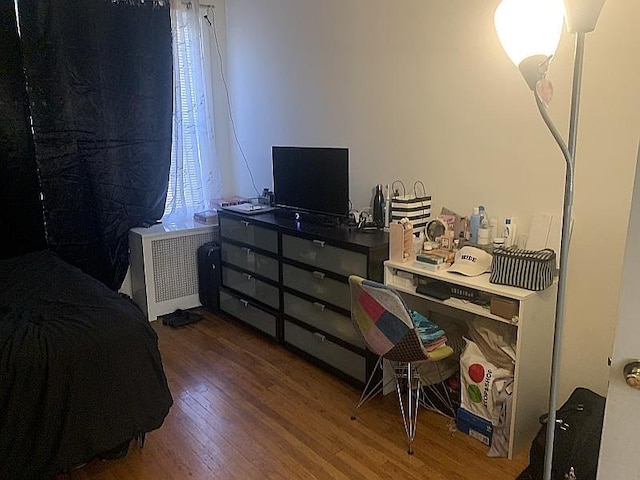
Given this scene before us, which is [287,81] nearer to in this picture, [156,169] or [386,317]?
[156,169]

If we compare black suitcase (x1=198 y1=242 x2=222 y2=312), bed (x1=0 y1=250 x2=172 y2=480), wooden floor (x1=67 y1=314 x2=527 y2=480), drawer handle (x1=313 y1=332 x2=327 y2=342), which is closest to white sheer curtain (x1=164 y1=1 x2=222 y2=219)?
black suitcase (x1=198 y1=242 x2=222 y2=312)

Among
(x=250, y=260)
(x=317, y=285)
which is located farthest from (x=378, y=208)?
(x=250, y=260)

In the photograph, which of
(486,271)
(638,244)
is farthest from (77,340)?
(638,244)

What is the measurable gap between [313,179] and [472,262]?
1.23 m

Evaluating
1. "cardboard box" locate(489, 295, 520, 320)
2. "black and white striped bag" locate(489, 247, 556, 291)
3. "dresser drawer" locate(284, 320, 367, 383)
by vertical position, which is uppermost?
"black and white striped bag" locate(489, 247, 556, 291)

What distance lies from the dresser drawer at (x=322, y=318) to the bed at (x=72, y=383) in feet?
3.47

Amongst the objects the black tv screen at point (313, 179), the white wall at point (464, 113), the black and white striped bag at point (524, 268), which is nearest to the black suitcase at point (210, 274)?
the black tv screen at point (313, 179)

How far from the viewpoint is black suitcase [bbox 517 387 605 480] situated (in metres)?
1.89

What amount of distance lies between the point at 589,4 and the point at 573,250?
150 centimetres

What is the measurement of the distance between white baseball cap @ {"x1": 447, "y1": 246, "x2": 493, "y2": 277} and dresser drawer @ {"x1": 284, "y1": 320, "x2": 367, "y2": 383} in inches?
30.1

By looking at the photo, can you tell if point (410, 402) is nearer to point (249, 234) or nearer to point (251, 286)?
point (251, 286)

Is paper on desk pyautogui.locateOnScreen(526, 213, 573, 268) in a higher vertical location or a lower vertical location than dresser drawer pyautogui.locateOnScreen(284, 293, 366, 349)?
higher

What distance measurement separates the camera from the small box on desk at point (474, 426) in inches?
95.7

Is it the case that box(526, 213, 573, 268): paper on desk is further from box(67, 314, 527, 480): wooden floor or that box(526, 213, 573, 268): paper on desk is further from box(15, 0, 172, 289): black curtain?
box(15, 0, 172, 289): black curtain
